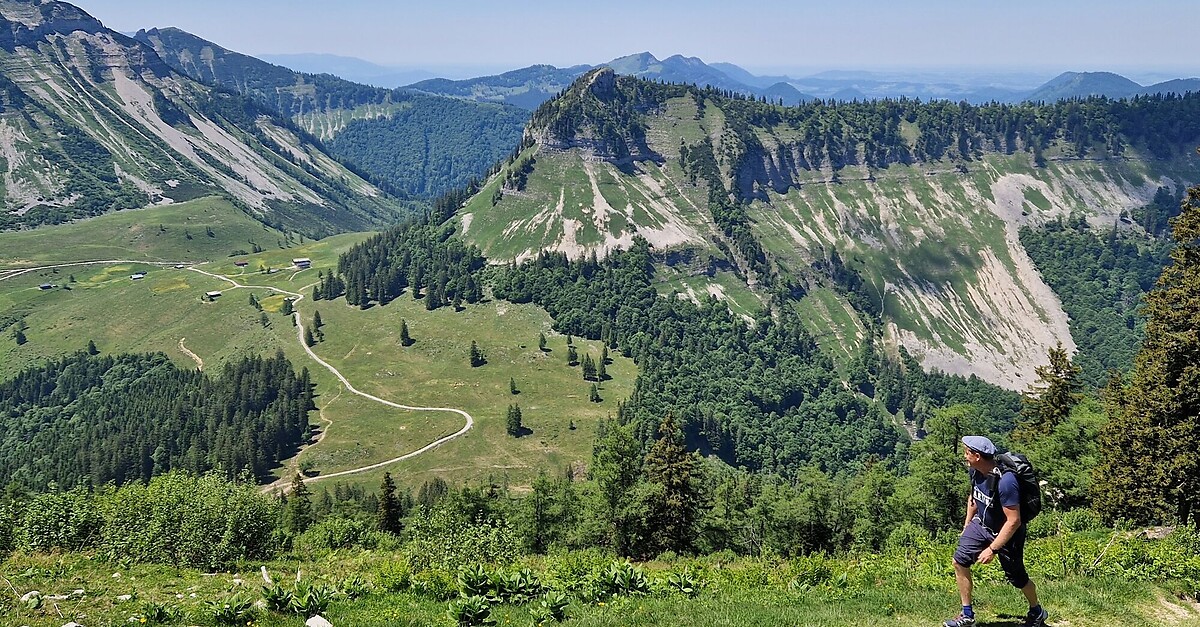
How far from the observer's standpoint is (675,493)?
59.3m

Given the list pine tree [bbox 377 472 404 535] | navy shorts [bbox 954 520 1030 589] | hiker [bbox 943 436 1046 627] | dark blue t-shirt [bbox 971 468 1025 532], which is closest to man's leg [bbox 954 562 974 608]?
hiker [bbox 943 436 1046 627]

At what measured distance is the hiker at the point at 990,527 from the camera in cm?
1789

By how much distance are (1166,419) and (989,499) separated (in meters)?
34.3

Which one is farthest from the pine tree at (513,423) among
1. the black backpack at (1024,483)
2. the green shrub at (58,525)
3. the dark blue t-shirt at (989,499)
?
the black backpack at (1024,483)

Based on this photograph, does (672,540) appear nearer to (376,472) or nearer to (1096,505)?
(1096,505)

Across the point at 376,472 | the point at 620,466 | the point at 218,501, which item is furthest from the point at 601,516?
the point at 376,472

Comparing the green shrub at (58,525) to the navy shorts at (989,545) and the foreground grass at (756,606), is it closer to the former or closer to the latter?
the foreground grass at (756,606)

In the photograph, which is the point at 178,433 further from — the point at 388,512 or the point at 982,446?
the point at 982,446

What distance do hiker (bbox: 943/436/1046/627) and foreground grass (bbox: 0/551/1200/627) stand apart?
1953 mm

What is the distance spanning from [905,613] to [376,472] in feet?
469

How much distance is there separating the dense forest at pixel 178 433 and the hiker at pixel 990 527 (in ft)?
513

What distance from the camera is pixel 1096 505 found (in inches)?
1805

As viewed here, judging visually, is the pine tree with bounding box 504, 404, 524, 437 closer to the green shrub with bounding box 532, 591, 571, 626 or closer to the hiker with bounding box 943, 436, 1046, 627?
the green shrub with bounding box 532, 591, 571, 626

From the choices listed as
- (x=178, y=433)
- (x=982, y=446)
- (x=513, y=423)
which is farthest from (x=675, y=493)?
(x=178, y=433)
